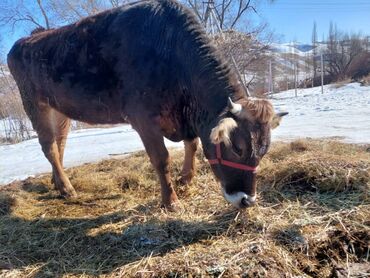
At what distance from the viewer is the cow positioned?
3273 millimetres

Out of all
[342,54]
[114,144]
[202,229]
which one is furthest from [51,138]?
[342,54]

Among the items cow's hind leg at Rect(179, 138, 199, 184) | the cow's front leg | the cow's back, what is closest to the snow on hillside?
the cow's back

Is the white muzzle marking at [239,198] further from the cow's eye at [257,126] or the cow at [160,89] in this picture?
the cow's eye at [257,126]

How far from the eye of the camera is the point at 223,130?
309 centimetres

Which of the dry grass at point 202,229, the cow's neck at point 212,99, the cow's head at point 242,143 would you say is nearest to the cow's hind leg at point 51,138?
the dry grass at point 202,229

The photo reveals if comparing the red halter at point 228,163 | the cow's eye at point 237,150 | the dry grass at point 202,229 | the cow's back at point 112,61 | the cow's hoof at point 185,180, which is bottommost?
the dry grass at point 202,229

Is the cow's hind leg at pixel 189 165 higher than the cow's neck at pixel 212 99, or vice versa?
the cow's neck at pixel 212 99

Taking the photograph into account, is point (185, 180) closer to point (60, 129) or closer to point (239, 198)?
point (239, 198)

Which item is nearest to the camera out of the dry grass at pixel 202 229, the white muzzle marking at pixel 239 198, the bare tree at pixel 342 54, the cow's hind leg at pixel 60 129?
the dry grass at pixel 202 229

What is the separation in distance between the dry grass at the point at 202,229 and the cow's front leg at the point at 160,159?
0.71ft

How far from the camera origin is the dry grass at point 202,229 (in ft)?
9.15

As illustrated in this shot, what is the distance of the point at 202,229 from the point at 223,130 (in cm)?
98

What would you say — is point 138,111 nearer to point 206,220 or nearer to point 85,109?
point 85,109

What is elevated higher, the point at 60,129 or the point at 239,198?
the point at 60,129
